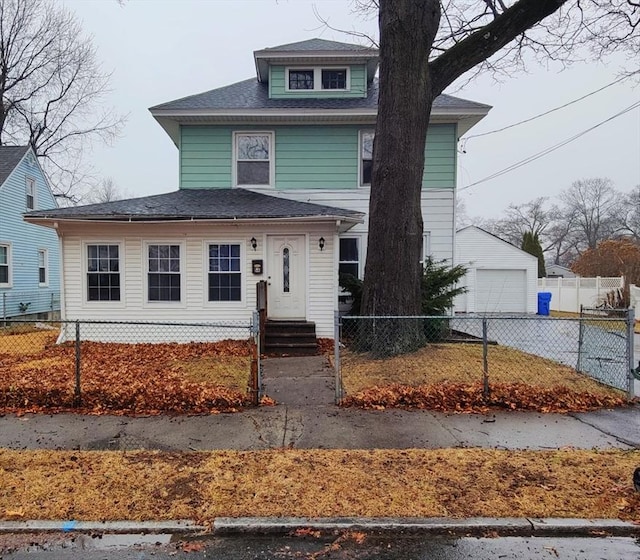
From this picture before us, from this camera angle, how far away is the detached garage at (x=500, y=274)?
2305 centimetres

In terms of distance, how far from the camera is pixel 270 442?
4656 mm

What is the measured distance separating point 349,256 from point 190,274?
4531 millimetres

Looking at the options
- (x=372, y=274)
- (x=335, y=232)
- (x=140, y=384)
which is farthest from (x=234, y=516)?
(x=335, y=232)

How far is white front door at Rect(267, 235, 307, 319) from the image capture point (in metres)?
10.7

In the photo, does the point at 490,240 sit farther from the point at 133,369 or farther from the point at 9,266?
the point at 9,266

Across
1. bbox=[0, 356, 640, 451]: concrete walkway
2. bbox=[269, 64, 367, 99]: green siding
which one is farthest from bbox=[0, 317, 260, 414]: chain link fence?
bbox=[269, 64, 367, 99]: green siding

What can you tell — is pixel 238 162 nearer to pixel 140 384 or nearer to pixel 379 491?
pixel 140 384

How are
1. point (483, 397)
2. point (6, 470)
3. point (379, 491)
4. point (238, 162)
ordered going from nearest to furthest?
point (379, 491), point (6, 470), point (483, 397), point (238, 162)

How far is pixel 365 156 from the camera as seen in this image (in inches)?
490

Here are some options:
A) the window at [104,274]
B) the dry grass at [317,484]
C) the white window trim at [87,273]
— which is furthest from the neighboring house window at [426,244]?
the dry grass at [317,484]

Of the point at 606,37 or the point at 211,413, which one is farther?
the point at 606,37

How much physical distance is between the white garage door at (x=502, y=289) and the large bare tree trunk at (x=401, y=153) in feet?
53.4

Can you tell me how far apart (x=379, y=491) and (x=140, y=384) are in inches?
167

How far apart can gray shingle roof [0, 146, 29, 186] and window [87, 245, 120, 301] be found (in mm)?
10609
